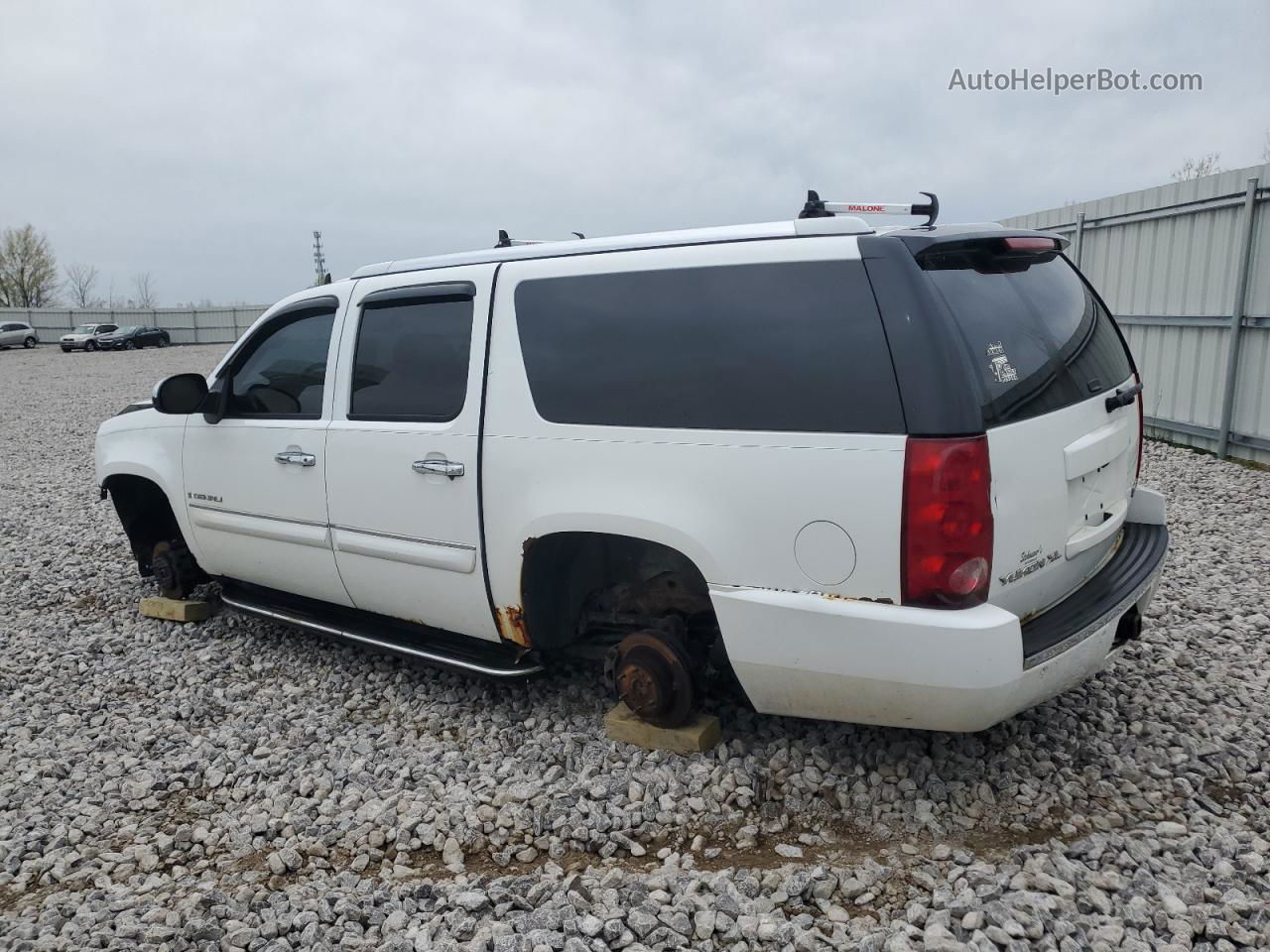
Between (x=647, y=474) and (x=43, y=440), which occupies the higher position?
(x=647, y=474)

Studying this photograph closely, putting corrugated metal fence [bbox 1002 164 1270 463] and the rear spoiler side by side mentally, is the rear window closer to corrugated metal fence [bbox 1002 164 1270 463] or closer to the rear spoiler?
the rear spoiler

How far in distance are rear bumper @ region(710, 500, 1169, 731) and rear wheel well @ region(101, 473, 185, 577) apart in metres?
3.99

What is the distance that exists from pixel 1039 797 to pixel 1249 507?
4971 mm

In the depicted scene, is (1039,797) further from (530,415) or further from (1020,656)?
(530,415)

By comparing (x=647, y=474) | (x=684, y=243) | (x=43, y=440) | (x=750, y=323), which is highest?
(x=684, y=243)

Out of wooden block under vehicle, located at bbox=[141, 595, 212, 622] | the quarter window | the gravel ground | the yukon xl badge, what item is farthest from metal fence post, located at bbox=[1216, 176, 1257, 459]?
wooden block under vehicle, located at bbox=[141, 595, 212, 622]

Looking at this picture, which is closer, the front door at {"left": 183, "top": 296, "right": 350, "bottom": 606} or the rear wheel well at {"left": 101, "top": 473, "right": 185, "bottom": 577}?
the front door at {"left": 183, "top": 296, "right": 350, "bottom": 606}

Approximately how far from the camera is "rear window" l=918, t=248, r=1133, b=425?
9.04 feet

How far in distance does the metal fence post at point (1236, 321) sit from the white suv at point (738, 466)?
18.3 ft

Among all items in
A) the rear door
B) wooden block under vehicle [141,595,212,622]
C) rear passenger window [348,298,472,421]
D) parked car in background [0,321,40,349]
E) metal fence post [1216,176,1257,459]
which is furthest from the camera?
parked car in background [0,321,40,349]

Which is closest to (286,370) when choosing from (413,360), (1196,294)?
(413,360)

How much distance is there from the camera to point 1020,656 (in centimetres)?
266

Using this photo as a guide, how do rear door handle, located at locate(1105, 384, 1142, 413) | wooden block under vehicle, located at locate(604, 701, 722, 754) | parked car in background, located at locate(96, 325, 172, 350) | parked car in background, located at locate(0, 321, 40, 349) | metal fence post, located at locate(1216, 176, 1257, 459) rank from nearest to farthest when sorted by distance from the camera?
1. rear door handle, located at locate(1105, 384, 1142, 413)
2. wooden block under vehicle, located at locate(604, 701, 722, 754)
3. metal fence post, located at locate(1216, 176, 1257, 459)
4. parked car in background, located at locate(96, 325, 172, 350)
5. parked car in background, located at locate(0, 321, 40, 349)

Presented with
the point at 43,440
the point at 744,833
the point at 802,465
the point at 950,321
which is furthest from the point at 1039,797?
the point at 43,440
